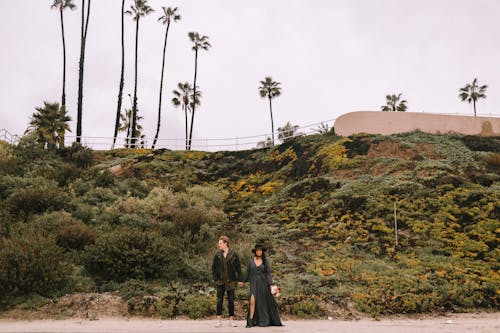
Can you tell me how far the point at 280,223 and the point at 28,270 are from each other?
439 inches

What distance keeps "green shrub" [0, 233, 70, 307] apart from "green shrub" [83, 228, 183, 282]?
3.31 feet

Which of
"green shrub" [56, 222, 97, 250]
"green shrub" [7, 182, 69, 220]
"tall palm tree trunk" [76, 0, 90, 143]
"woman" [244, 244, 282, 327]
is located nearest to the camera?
"woman" [244, 244, 282, 327]

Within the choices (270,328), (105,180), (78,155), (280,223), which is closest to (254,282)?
(270,328)

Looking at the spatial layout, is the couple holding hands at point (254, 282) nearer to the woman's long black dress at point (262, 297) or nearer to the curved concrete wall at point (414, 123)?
the woman's long black dress at point (262, 297)

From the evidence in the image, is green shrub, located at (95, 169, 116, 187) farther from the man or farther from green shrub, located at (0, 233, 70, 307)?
the man

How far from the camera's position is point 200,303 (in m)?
10.6

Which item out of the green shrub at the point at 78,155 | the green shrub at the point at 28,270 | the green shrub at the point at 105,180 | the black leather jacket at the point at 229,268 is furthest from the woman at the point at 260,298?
the green shrub at the point at 78,155

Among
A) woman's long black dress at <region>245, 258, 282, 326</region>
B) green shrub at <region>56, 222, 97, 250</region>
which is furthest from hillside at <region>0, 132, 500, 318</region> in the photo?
woman's long black dress at <region>245, 258, 282, 326</region>

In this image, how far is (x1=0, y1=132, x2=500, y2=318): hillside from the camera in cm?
1139

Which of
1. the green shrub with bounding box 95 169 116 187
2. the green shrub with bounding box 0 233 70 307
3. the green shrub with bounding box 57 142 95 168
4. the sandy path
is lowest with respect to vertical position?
the sandy path

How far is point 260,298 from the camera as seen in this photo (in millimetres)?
8984

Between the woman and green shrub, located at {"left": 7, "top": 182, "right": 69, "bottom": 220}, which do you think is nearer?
the woman

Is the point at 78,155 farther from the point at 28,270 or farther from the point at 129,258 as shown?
the point at 28,270

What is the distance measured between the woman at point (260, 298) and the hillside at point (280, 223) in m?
1.82
